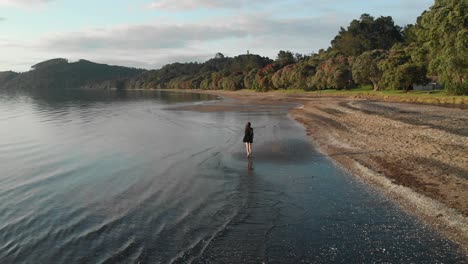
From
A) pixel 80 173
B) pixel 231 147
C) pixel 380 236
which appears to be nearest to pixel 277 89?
pixel 231 147

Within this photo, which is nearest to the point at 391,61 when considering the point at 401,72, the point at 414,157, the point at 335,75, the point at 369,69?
the point at 401,72

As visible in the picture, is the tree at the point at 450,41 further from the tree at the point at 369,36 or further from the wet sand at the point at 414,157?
the tree at the point at 369,36

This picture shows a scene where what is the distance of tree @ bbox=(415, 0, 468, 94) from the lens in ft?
175

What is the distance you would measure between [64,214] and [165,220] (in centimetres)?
490

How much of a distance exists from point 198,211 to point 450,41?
54.5m

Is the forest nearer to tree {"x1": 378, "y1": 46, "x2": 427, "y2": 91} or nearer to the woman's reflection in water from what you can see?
tree {"x1": 378, "y1": 46, "x2": 427, "y2": 91}

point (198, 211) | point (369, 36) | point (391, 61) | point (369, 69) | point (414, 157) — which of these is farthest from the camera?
point (369, 36)

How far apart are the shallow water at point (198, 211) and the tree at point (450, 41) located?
3625cm

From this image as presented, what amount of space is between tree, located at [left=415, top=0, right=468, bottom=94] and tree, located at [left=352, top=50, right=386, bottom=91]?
24.2 meters

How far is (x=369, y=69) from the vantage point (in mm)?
87875

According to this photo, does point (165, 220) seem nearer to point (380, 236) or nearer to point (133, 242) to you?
point (133, 242)

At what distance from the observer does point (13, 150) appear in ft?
112

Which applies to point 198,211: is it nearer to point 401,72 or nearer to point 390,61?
point 401,72

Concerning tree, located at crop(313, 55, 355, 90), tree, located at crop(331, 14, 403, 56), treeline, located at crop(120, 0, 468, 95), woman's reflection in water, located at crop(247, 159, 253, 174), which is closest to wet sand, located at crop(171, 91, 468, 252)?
woman's reflection in water, located at crop(247, 159, 253, 174)
